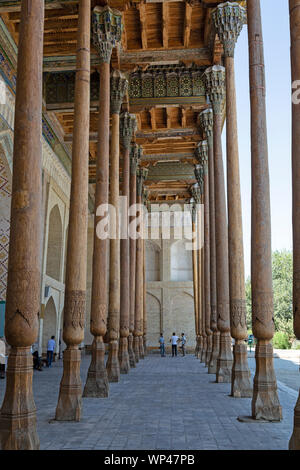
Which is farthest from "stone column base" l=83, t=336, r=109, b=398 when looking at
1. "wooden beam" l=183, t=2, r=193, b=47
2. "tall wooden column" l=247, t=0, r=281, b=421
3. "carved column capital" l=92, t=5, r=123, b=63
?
"wooden beam" l=183, t=2, r=193, b=47

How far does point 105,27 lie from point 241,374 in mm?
6941

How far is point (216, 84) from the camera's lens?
12.3m

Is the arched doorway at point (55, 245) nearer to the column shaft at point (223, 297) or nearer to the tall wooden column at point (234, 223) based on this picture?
the column shaft at point (223, 297)

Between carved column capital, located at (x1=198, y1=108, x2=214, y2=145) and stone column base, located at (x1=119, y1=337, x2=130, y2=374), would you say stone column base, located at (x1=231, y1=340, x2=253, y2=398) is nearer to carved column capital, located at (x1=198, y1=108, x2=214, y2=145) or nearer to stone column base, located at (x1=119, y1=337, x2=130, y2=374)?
stone column base, located at (x1=119, y1=337, x2=130, y2=374)

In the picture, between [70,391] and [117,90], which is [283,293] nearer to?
[117,90]

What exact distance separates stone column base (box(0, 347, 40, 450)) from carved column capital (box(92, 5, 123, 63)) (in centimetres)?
696

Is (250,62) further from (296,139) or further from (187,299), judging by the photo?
(187,299)

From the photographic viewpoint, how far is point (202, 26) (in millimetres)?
11578

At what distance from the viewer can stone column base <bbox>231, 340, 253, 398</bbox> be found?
749cm

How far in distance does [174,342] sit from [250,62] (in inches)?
613

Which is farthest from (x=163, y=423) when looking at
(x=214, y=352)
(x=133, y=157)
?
(x=133, y=157)

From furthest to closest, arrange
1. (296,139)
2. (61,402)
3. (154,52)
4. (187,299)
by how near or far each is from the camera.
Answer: (187,299)
(154,52)
(61,402)
(296,139)

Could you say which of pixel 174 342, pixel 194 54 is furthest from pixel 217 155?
pixel 174 342

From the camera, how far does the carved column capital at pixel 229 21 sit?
9.68 meters
